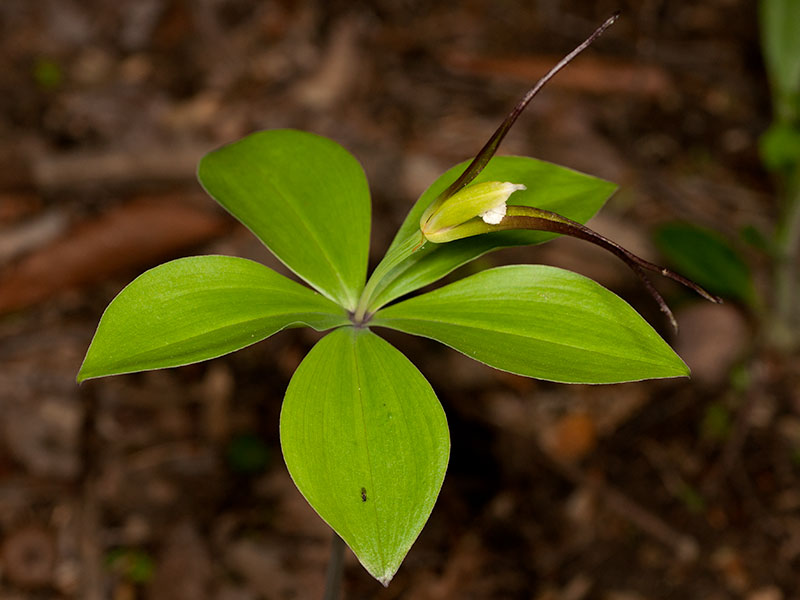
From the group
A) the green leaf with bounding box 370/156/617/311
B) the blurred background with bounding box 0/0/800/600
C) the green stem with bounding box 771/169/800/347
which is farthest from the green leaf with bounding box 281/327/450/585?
the green stem with bounding box 771/169/800/347

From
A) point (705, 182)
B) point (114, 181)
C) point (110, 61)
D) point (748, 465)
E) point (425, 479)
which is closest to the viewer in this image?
point (425, 479)

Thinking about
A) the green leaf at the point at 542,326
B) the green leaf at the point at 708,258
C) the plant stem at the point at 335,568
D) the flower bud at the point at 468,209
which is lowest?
the green leaf at the point at 708,258

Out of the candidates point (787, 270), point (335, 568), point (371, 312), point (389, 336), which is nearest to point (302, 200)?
point (371, 312)

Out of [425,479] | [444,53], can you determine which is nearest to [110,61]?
[444,53]

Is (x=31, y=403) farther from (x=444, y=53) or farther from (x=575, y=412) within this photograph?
(x=444, y=53)

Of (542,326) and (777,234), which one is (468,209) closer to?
(542,326)

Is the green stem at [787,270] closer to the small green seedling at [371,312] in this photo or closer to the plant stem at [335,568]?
the small green seedling at [371,312]

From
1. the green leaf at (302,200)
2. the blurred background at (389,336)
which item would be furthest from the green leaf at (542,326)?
the blurred background at (389,336)
